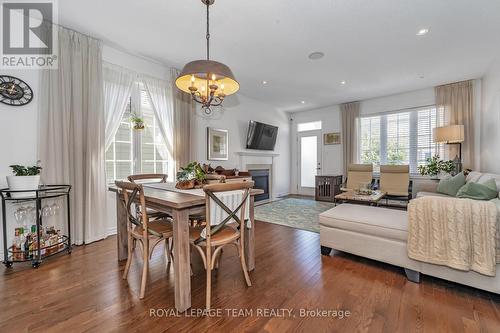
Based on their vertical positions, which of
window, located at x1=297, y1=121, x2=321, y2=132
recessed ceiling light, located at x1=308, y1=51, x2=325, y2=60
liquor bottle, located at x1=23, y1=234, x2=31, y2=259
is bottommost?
liquor bottle, located at x1=23, y1=234, x2=31, y2=259

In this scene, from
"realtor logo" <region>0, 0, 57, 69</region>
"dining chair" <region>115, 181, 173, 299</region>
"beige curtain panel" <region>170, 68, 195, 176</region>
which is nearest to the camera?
"dining chair" <region>115, 181, 173, 299</region>

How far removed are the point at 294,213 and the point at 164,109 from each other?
3.23 meters

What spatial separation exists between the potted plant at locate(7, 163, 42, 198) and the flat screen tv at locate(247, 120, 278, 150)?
Result: 4062 mm

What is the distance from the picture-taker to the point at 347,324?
149 centimetres

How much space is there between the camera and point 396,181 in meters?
4.80

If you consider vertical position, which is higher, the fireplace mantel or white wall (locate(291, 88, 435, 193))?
white wall (locate(291, 88, 435, 193))

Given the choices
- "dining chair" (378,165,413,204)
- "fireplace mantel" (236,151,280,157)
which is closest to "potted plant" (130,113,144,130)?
"fireplace mantel" (236,151,280,157)

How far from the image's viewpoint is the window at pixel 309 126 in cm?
679

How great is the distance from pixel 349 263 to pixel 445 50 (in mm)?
3423

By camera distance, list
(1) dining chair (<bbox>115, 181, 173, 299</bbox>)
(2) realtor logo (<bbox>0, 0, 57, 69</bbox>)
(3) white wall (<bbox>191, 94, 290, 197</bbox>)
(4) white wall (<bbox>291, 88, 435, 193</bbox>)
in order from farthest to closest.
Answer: (4) white wall (<bbox>291, 88, 435, 193</bbox>)
(3) white wall (<bbox>191, 94, 290, 197</bbox>)
(2) realtor logo (<bbox>0, 0, 57, 69</bbox>)
(1) dining chair (<bbox>115, 181, 173, 299</bbox>)

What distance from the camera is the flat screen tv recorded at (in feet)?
18.4

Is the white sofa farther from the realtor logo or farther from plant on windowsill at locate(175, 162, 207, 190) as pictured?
the realtor logo

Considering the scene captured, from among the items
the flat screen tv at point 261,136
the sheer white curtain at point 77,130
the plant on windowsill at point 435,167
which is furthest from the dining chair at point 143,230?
the plant on windowsill at point 435,167

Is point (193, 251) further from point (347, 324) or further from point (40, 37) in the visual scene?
point (40, 37)
